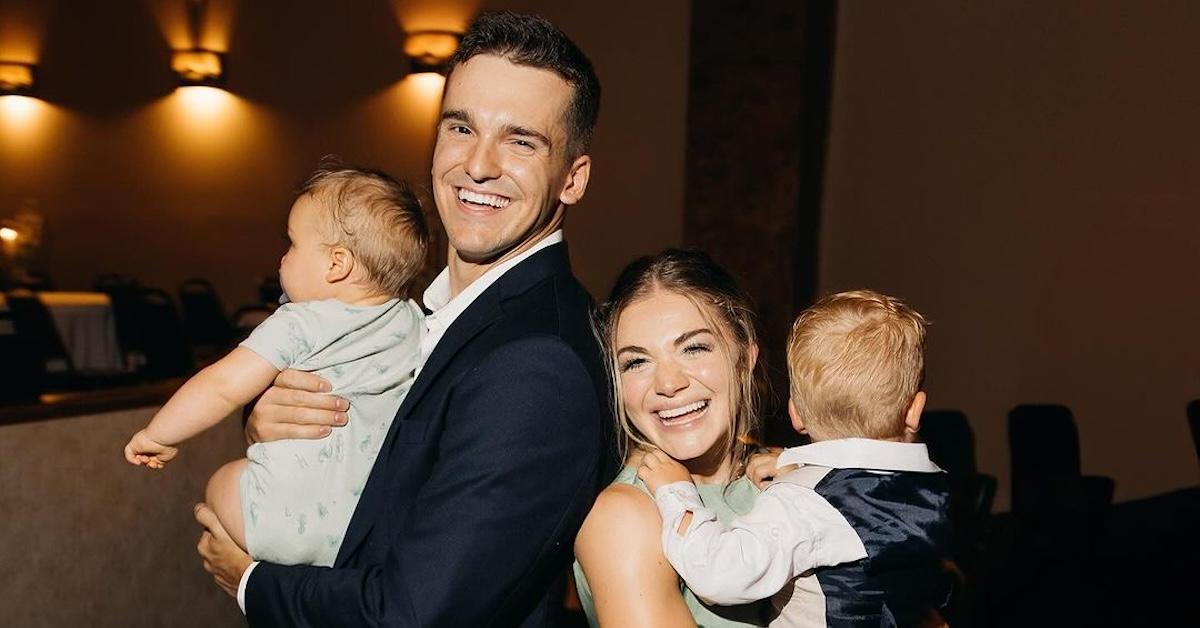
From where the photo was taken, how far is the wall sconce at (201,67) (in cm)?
1029

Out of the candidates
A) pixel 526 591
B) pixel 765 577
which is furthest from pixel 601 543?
pixel 765 577

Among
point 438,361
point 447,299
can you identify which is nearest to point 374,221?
point 447,299

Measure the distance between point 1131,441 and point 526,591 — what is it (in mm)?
5780

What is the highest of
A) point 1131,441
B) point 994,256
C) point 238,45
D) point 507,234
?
point 238,45

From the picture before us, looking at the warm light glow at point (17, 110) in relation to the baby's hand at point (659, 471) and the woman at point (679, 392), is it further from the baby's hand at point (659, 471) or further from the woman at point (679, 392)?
the baby's hand at point (659, 471)

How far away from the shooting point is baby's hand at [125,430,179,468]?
1903 millimetres

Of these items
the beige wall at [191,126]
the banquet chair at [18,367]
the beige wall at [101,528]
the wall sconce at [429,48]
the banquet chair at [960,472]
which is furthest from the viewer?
the beige wall at [191,126]

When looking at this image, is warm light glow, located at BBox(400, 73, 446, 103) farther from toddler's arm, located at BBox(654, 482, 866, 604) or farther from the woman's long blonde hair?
toddler's arm, located at BBox(654, 482, 866, 604)

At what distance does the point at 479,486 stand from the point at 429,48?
8039 millimetres

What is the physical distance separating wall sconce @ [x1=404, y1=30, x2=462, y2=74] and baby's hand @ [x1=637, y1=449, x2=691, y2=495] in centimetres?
759

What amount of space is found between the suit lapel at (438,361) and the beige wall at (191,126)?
25.0 feet

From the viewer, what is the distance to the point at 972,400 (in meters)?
6.77

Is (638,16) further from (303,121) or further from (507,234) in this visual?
(507,234)

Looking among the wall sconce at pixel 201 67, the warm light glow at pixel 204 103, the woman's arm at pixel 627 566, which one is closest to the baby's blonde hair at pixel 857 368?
the woman's arm at pixel 627 566
